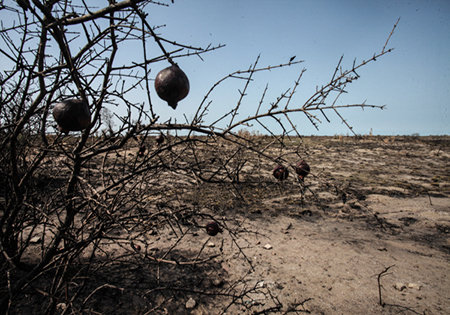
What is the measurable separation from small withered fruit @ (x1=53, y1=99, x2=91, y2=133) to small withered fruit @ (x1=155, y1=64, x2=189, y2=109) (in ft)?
1.33

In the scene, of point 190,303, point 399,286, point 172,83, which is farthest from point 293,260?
point 172,83

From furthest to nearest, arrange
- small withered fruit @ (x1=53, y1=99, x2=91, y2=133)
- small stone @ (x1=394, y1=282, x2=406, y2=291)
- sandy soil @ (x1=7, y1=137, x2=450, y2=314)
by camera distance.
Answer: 1. small stone @ (x1=394, y1=282, x2=406, y2=291)
2. sandy soil @ (x1=7, y1=137, x2=450, y2=314)
3. small withered fruit @ (x1=53, y1=99, x2=91, y2=133)

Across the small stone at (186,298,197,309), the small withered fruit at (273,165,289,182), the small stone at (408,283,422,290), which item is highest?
the small withered fruit at (273,165,289,182)

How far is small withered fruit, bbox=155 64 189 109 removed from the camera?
1.26 meters

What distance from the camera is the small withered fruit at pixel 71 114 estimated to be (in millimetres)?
1217

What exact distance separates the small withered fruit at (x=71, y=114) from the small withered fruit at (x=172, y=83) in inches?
16.0

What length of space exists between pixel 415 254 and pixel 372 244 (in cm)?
56

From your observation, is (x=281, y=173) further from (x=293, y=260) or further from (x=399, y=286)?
(x=399, y=286)

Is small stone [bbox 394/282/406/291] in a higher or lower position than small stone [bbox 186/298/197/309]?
lower

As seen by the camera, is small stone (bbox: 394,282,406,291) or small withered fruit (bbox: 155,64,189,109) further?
small stone (bbox: 394,282,406,291)

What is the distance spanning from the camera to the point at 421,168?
923 centimetres

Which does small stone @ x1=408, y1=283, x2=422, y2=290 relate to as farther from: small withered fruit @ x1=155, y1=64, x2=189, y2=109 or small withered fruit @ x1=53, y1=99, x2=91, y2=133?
small withered fruit @ x1=53, y1=99, x2=91, y2=133

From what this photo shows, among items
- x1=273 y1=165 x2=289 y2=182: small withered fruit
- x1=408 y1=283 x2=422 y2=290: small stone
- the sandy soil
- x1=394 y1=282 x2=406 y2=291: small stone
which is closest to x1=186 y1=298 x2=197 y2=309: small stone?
the sandy soil

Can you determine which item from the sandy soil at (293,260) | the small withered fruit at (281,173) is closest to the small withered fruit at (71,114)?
the sandy soil at (293,260)
